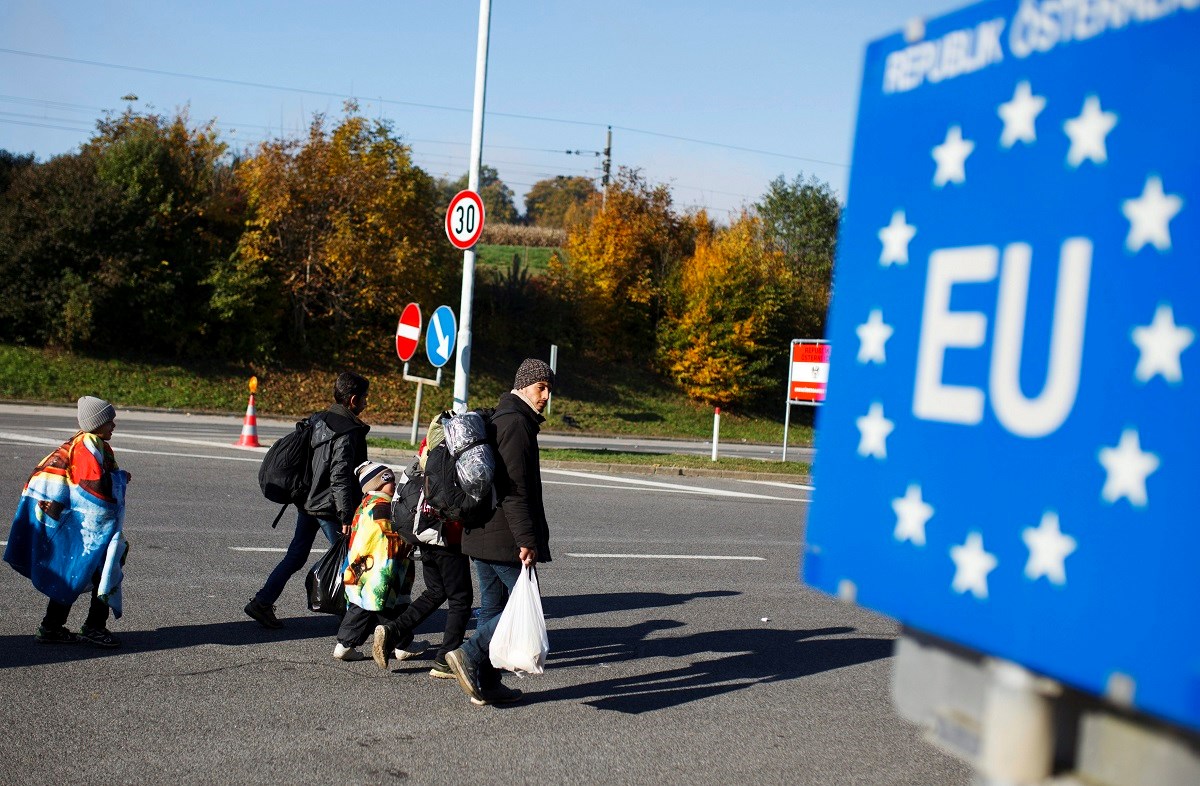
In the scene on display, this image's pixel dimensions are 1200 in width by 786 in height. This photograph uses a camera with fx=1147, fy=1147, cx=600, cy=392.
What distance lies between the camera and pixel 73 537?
263 inches

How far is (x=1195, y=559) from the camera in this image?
4.91 ft

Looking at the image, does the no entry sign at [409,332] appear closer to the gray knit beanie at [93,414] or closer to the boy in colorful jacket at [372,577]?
the gray knit beanie at [93,414]

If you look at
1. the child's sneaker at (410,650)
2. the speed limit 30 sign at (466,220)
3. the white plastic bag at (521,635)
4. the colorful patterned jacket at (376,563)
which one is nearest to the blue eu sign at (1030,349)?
the white plastic bag at (521,635)

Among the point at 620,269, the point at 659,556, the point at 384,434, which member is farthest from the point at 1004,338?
the point at 620,269

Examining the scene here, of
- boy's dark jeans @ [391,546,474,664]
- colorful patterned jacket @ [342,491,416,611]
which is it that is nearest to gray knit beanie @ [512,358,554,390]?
boy's dark jeans @ [391,546,474,664]

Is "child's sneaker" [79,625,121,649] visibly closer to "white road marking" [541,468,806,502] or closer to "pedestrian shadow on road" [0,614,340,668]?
"pedestrian shadow on road" [0,614,340,668]

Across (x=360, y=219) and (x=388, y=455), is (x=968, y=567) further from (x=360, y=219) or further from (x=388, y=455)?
(x=360, y=219)

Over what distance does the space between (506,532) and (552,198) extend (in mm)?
121637

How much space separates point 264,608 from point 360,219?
29.2 m

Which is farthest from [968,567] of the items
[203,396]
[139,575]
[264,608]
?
[203,396]

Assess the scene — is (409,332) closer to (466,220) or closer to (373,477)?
(466,220)

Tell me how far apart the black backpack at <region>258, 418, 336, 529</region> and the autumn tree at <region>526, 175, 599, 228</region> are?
94.8 metres

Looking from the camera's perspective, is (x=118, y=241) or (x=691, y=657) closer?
(x=691, y=657)

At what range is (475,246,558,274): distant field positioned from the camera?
49372 millimetres
